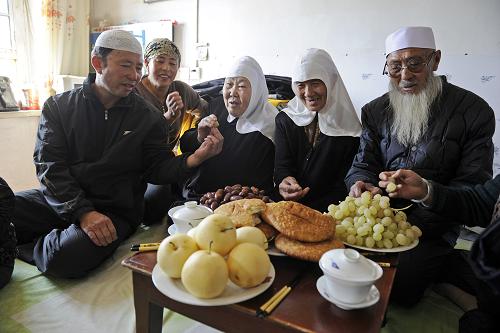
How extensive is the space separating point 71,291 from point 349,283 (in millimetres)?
1225

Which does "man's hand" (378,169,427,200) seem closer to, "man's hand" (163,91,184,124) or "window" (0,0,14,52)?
"man's hand" (163,91,184,124)

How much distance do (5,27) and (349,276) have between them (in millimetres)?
3913

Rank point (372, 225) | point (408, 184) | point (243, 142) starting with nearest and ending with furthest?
point (372, 225) → point (408, 184) → point (243, 142)

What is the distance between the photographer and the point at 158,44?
216 cm

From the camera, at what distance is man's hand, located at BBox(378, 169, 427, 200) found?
119cm

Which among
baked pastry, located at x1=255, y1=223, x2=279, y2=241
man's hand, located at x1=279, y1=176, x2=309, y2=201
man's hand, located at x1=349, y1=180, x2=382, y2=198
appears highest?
man's hand, located at x1=349, y1=180, x2=382, y2=198

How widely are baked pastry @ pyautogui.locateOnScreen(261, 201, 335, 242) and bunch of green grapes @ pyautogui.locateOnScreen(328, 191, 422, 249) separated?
4.0 inches

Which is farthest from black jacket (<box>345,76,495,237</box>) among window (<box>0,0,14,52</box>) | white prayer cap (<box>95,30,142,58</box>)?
window (<box>0,0,14,52</box>)

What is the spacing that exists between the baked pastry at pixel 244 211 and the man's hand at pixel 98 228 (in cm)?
71

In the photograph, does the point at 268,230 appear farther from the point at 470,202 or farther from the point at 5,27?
the point at 5,27

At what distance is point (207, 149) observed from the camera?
5.44ft

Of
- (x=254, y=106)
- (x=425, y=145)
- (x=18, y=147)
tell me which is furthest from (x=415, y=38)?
(x=18, y=147)

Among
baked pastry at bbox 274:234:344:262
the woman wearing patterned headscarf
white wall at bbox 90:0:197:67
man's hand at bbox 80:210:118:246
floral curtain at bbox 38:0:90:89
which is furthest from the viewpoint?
floral curtain at bbox 38:0:90:89

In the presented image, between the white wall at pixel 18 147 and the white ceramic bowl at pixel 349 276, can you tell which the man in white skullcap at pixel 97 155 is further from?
the white wall at pixel 18 147
